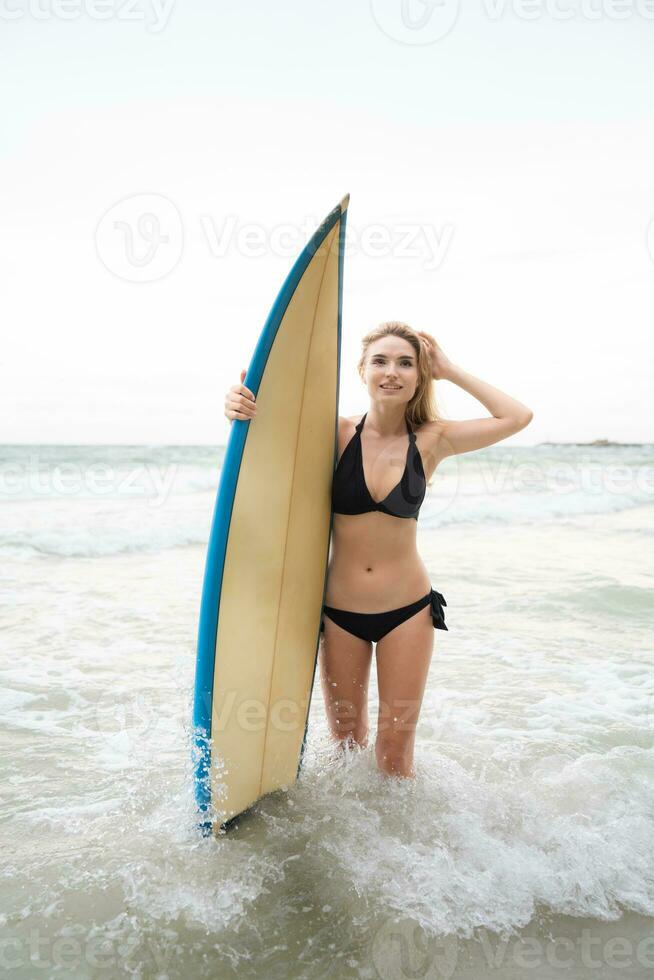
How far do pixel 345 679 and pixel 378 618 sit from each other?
32 cm

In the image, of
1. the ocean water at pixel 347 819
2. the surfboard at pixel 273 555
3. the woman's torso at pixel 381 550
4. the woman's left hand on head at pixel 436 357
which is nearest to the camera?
the ocean water at pixel 347 819

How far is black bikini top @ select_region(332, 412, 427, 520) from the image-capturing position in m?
2.76

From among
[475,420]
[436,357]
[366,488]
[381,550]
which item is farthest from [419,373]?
[381,550]

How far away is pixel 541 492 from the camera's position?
57.4 feet

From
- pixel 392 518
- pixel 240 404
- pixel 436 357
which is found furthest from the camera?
pixel 436 357

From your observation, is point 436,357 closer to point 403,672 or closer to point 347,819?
point 403,672

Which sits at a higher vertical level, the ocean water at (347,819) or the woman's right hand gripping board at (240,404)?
the woman's right hand gripping board at (240,404)

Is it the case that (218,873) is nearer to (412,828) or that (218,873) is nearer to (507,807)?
(412,828)

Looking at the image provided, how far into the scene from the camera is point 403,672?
282cm

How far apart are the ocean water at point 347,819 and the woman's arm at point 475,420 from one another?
1.41m

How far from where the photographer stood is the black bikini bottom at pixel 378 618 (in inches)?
111

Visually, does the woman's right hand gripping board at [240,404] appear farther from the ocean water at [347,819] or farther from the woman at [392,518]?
Answer: the ocean water at [347,819]

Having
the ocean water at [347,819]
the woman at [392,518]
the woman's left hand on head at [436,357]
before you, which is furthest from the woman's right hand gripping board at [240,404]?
the ocean water at [347,819]

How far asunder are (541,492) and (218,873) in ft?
52.8
